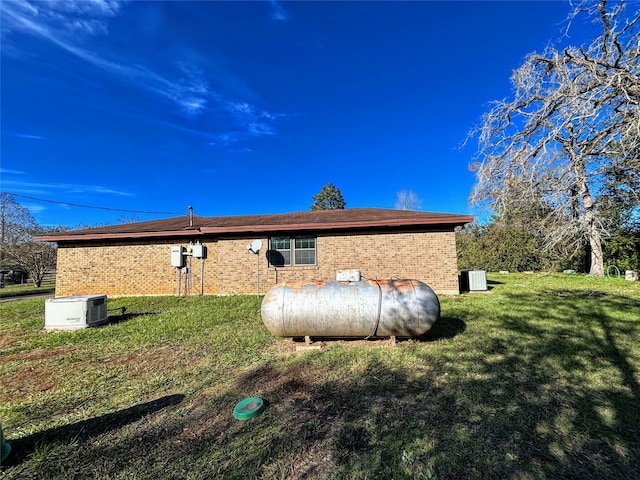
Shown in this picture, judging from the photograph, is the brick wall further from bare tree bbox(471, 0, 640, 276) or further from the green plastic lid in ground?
the green plastic lid in ground

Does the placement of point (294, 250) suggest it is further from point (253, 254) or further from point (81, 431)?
point (81, 431)

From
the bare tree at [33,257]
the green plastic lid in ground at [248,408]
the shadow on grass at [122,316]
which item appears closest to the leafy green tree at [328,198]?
the bare tree at [33,257]

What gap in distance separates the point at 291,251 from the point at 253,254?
1.55 meters

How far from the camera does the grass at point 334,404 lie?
2299mm

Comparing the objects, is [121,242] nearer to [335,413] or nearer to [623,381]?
[335,413]

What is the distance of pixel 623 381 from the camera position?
11.4 ft

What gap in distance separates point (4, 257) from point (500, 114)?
3390 cm

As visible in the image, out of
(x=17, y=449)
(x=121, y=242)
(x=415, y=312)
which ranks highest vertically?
(x=121, y=242)

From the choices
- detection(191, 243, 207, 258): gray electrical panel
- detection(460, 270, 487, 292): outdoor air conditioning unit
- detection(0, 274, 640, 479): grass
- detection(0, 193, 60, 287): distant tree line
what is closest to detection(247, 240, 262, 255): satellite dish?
detection(191, 243, 207, 258): gray electrical panel

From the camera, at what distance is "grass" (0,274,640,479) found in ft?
7.54

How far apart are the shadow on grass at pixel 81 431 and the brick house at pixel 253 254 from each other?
7.97 m

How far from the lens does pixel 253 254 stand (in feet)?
37.8

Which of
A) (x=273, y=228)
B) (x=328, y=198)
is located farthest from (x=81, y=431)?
(x=328, y=198)

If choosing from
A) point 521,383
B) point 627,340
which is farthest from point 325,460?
point 627,340
